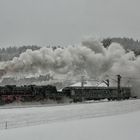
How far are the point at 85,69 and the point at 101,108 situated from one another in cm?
2848

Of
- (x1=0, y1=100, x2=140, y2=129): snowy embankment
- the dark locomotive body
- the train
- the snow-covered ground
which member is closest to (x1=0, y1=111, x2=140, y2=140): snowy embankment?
the snow-covered ground

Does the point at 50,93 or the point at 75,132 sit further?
the point at 50,93

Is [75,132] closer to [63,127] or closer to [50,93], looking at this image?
[63,127]

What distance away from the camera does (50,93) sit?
3991cm

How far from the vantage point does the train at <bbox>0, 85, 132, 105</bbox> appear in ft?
118

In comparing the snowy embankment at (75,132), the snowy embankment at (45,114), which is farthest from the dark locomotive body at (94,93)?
the snowy embankment at (75,132)

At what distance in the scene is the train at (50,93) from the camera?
118 feet

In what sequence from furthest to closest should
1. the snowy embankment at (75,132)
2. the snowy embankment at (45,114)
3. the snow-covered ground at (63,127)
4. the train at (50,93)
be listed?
the train at (50,93), the snowy embankment at (45,114), the snow-covered ground at (63,127), the snowy embankment at (75,132)

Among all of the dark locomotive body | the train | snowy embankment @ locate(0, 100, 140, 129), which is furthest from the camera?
the dark locomotive body

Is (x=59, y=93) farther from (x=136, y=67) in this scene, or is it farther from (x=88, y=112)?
(x=136, y=67)

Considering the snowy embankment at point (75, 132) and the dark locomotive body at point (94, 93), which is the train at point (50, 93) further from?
the snowy embankment at point (75, 132)

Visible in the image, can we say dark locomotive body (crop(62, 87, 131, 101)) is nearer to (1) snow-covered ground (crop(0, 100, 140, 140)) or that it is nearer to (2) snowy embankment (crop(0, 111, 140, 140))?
(1) snow-covered ground (crop(0, 100, 140, 140))

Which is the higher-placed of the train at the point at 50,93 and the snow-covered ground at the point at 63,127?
the train at the point at 50,93

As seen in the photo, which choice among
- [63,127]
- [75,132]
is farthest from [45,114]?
[75,132]
